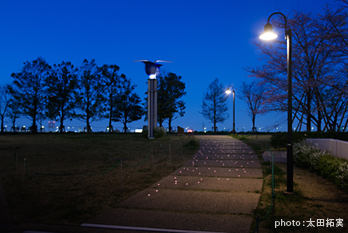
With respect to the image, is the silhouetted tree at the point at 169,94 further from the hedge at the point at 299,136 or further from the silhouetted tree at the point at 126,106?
the hedge at the point at 299,136

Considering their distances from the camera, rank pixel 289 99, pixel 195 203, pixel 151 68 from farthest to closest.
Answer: pixel 151 68 < pixel 289 99 < pixel 195 203

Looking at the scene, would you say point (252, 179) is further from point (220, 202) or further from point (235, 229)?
point (235, 229)

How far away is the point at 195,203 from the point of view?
616cm

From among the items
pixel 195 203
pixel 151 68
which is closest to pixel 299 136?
pixel 195 203

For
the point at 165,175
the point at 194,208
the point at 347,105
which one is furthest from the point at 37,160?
the point at 347,105

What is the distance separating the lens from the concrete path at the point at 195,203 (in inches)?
195

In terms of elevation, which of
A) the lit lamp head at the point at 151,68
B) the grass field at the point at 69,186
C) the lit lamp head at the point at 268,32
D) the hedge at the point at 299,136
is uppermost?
the lit lamp head at the point at 151,68

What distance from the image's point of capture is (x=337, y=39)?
13.5m

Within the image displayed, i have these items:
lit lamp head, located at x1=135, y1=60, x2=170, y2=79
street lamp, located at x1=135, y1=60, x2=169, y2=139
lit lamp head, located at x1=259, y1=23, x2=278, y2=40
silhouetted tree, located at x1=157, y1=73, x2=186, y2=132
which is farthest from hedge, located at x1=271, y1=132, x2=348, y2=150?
silhouetted tree, located at x1=157, y1=73, x2=186, y2=132

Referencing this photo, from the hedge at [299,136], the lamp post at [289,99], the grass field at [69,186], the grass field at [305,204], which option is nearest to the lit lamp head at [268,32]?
the lamp post at [289,99]

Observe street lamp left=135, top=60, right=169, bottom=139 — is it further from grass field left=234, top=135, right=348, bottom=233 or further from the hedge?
grass field left=234, top=135, right=348, bottom=233

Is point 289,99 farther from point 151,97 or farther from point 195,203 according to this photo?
point 151,97

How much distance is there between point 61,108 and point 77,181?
111ft

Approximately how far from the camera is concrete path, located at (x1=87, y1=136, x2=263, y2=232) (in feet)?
16.2
